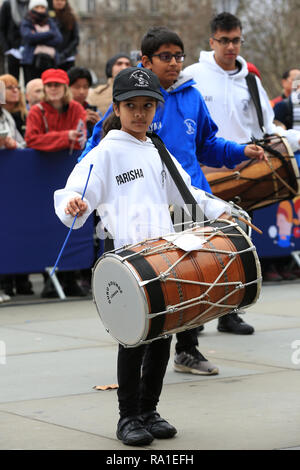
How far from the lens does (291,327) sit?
8.04 metres

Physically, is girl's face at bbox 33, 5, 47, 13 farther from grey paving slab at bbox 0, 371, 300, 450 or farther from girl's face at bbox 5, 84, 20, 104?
grey paving slab at bbox 0, 371, 300, 450

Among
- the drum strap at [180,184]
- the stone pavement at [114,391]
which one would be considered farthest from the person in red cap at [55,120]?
the drum strap at [180,184]

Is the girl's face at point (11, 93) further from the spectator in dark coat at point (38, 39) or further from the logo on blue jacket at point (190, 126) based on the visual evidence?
the logo on blue jacket at point (190, 126)

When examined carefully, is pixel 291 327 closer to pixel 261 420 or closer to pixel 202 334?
pixel 202 334

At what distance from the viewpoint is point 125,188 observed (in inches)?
189

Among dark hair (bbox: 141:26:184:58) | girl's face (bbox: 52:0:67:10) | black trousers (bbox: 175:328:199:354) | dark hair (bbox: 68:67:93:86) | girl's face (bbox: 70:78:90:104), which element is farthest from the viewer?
girl's face (bbox: 52:0:67:10)

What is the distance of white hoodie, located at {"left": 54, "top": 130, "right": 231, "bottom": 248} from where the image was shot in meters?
4.76

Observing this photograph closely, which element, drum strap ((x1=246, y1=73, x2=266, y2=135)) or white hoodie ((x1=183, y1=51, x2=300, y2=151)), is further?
drum strap ((x1=246, y1=73, x2=266, y2=135))

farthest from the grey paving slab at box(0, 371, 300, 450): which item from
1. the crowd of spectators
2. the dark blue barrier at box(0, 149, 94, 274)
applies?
the dark blue barrier at box(0, 149, 94, 274)

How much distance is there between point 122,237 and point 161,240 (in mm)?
297

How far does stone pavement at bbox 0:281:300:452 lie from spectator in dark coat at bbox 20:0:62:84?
15.7 ft

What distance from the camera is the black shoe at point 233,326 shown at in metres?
7.76

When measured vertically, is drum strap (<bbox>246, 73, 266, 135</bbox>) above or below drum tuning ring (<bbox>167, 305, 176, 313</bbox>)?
above
